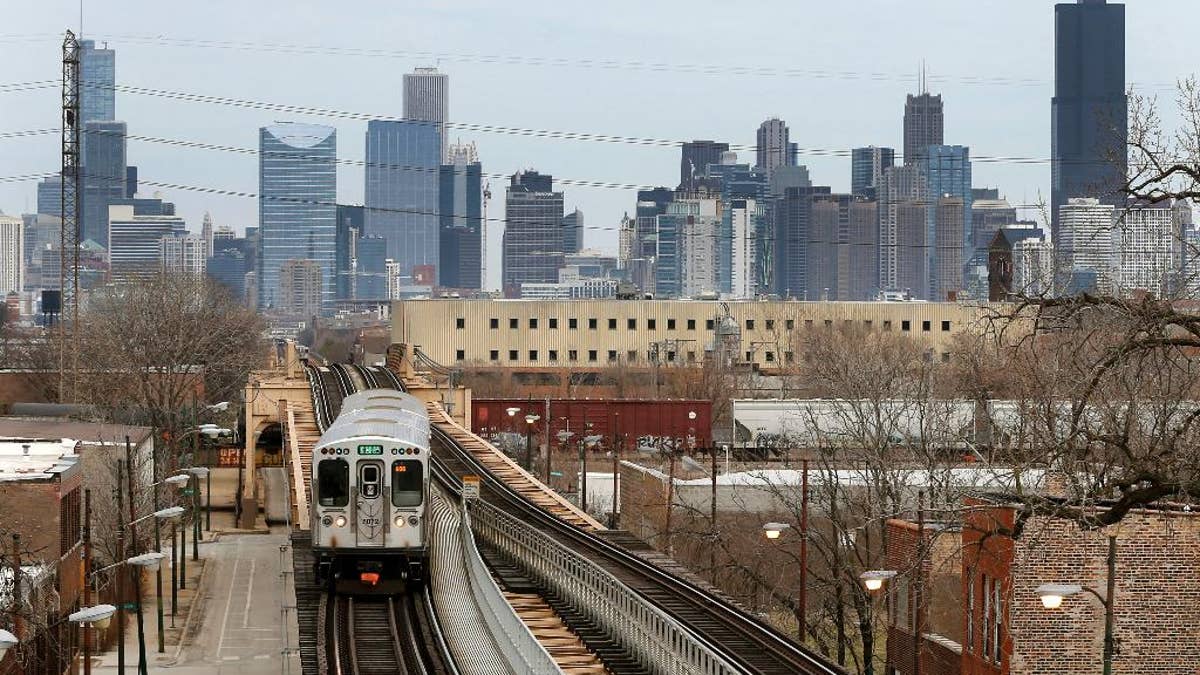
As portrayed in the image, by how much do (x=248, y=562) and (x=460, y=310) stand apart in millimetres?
78496

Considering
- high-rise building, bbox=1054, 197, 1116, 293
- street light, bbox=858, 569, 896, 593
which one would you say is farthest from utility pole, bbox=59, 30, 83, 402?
street light, bbox=858, 569, 896, 593

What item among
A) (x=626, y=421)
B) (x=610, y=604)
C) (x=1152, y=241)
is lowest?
(x=610, y=604)

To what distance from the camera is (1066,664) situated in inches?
1296

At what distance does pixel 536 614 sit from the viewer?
3472 centimetres

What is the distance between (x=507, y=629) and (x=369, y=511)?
868cm

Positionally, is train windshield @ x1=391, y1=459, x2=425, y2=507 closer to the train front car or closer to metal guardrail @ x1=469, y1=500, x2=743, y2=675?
the train front car

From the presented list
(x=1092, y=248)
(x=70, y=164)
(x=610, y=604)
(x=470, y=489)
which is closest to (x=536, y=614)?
(x=610, y=604)

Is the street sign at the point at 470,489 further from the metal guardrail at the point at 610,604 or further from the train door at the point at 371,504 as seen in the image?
the train door at the point at 371,504

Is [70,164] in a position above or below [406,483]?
above

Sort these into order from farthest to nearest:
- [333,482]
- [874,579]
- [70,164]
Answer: [70,164], [333,482], [874,579]

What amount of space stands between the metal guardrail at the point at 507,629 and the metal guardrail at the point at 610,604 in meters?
A: 1.60

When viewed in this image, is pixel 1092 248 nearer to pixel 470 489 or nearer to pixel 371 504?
Result: pixel 470 489

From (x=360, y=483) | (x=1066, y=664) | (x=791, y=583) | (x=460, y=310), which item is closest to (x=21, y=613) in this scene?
(x=360, y=483)

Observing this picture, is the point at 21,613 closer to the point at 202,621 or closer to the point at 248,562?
the point at 202,621
